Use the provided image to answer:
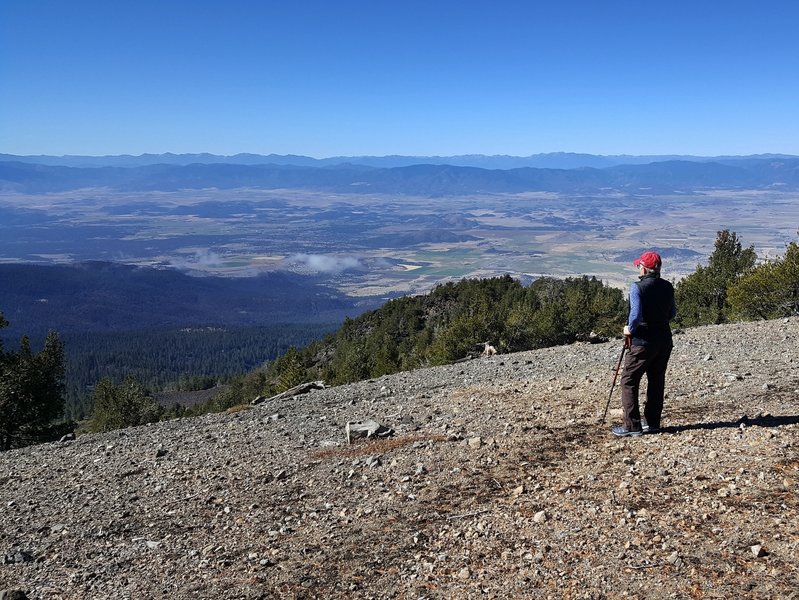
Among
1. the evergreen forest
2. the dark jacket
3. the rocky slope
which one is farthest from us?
the evergreen forest

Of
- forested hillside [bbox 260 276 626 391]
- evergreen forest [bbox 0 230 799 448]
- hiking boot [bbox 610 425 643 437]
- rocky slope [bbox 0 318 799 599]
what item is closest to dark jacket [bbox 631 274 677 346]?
hiking boot [bbox 610 425 643 437]

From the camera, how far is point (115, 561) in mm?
7449

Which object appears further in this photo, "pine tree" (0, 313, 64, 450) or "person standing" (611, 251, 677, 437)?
"pine tree" (0, 313, 64, 450)

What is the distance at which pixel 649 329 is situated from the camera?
842cm

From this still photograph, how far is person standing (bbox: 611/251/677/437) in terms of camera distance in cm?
833

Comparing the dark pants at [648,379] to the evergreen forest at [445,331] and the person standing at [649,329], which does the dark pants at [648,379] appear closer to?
the person standing at [649,329]

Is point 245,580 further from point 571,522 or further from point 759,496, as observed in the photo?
point 759,496

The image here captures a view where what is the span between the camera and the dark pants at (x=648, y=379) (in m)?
8.49

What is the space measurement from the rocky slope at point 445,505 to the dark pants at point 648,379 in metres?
0.37

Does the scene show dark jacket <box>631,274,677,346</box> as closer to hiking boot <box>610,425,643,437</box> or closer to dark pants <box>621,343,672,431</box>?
dark pants <box>621,343,672,431</box>

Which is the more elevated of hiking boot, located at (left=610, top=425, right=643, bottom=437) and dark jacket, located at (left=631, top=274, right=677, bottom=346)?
Result: dark jacket, located at (left=631, top=274, right=677, bottom=346)

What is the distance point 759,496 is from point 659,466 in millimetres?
1285

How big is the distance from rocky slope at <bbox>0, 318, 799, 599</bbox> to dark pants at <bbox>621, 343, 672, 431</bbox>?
1.23ft

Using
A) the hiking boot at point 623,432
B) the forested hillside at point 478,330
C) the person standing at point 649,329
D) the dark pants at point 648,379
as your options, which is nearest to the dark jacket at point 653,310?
the person standing at point 649,329
